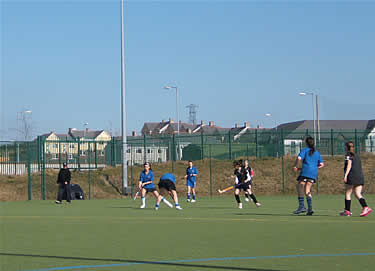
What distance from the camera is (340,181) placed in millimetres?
39938

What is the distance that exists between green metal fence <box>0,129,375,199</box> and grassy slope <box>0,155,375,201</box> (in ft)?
1.73

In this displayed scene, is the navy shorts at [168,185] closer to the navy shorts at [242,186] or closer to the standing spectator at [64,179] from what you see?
the navy shorts at [242,186]

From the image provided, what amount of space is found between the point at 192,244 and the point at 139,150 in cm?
3636

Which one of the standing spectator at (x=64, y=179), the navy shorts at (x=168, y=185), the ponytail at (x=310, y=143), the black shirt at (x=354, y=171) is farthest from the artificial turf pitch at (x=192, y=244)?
the standing spectator at (x=64, y=179)

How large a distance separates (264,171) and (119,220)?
26.2m

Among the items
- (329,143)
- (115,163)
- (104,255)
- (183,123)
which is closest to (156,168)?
(115,163)

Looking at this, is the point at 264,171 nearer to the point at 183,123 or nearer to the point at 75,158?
the point at 75,158

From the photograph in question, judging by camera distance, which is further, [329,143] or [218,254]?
[329,143]

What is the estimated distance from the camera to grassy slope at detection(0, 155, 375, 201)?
35.0 meters

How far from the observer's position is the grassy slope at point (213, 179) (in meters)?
35.0

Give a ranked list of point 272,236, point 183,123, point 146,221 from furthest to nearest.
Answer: point 183,123
point 146,221
point 272,236

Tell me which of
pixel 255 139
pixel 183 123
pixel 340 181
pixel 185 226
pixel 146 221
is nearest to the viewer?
pixel 185 226

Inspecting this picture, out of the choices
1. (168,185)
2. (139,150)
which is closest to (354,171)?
(168,185)

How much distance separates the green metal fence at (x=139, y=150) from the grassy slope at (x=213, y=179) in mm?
527
